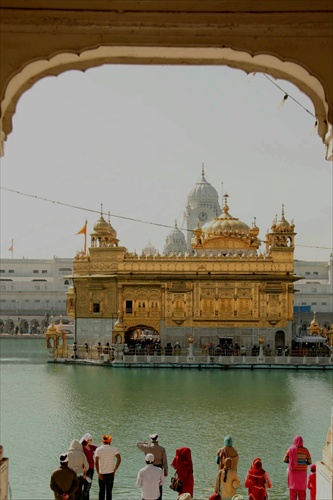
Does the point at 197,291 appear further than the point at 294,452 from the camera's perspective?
Yes

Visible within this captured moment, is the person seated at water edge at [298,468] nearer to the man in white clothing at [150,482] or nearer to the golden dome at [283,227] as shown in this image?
the man in white clothing at [150,482]

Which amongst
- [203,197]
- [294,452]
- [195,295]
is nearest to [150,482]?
[294,452]

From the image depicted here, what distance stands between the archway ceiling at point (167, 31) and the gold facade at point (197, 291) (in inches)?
1237

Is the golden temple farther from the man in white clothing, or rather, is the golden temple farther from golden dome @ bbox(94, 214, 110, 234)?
the man in white clothing

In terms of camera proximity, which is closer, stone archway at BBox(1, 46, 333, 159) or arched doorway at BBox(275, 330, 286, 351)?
stone archway at BBox(1, 46, 333, 159)

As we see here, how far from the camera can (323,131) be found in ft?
16.8

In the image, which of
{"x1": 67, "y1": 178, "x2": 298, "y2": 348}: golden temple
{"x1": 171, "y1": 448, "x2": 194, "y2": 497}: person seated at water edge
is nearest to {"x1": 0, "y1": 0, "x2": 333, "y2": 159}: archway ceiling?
{"x1": 171, "y1": 448, "x2": 194, "y2": 497}: person seated at water edge

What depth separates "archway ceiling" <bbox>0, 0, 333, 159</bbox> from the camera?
4777 mm

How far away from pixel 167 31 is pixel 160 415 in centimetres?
1610

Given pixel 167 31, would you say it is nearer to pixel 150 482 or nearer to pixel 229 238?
pixel 150 482

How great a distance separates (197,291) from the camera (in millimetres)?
36500

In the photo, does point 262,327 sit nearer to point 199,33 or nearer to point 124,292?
point 124,292

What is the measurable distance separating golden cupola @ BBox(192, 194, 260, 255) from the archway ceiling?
33473 millimetres

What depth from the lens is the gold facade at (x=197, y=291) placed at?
36.1 metres
